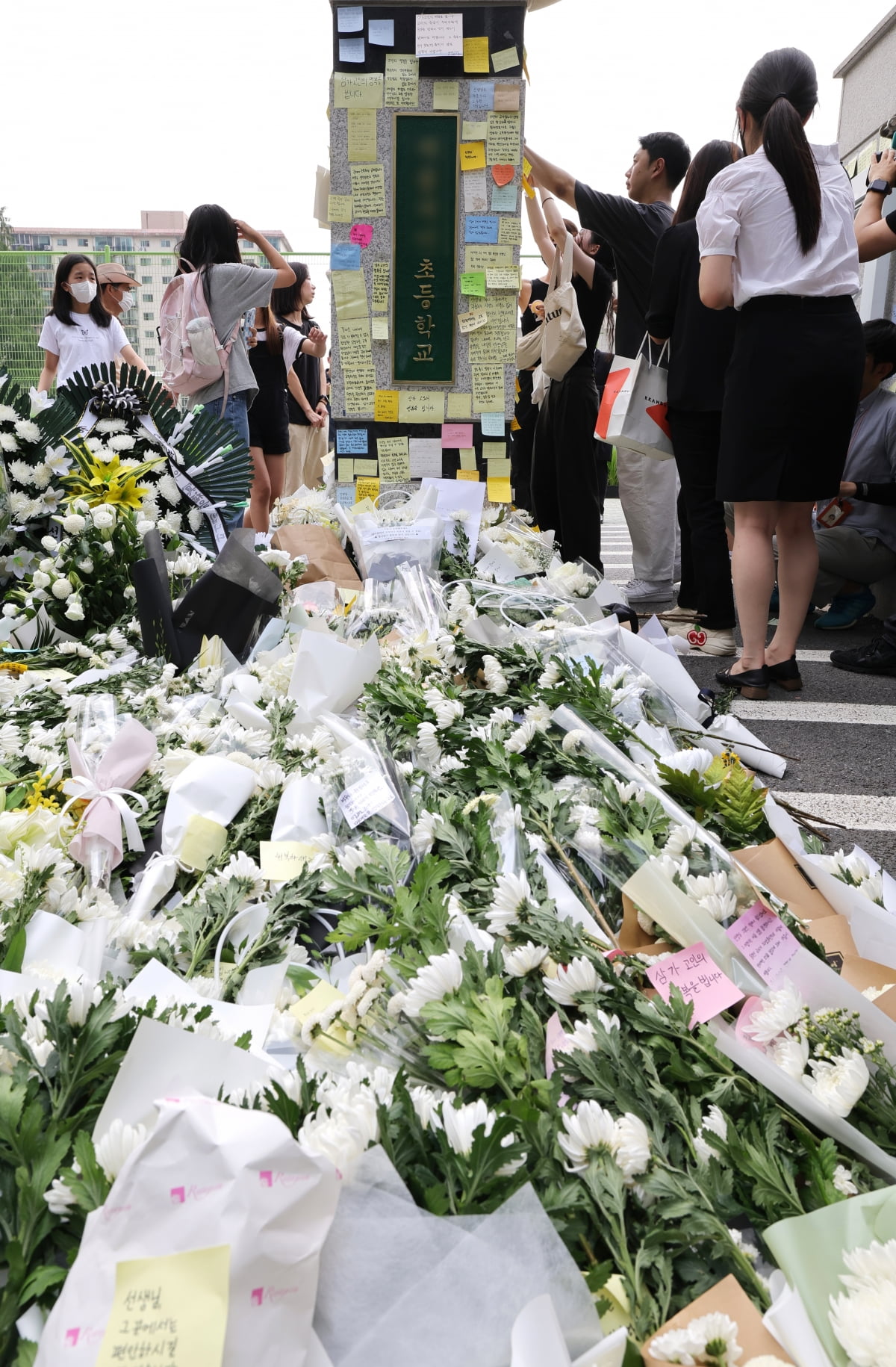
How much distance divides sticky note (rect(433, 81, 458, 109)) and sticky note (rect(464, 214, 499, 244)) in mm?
427

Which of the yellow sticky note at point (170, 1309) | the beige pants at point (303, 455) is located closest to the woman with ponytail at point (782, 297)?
the yellow sticky note at point (170, 1309)

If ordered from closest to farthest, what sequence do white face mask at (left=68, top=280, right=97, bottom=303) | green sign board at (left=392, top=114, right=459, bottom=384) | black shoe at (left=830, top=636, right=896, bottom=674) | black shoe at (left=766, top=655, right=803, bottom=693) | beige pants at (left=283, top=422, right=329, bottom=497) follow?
black shoe at (left=766, top=655, right=803, bottom=693) → black shoe at (left=830, top=636, right=896, bottom=674) → green sign board at (left=392, top=114, right=459, bottom=384) → white face mask at (left=68, top=280, right=97, bottom=303) → beige pants at (left=283, top=422, right=329, bottom=497)

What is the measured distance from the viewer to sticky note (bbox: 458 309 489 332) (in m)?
4.35

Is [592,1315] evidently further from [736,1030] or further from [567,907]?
[567,907]

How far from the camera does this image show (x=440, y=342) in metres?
4.37

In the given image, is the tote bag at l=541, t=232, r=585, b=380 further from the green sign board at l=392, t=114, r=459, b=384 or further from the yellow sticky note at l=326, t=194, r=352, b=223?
the yellow sticky note at l=326, t=194, r=352, b=223

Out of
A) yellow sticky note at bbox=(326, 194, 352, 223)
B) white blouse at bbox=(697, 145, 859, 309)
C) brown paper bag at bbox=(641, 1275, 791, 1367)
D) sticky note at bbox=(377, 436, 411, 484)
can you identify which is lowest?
brown paper bag at bbox=(641, 1275, 791, 1367)

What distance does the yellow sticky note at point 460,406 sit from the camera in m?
4.42

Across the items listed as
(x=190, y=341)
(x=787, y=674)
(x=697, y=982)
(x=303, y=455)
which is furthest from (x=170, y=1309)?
(x=303, y=455)

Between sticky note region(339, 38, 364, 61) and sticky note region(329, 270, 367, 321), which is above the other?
sticky note region(339, 38, 364, 61)

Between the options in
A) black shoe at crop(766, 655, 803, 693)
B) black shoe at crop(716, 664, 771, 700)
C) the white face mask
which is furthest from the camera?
the white face mask

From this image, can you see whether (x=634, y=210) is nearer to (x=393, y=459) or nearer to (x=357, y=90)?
(x=357, y=90)

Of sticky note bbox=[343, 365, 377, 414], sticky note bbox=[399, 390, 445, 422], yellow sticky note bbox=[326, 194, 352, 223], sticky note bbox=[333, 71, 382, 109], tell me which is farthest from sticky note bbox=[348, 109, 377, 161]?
sticky note bbox=[399, 390, 445, 422]

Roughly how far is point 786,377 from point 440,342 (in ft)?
5.39
